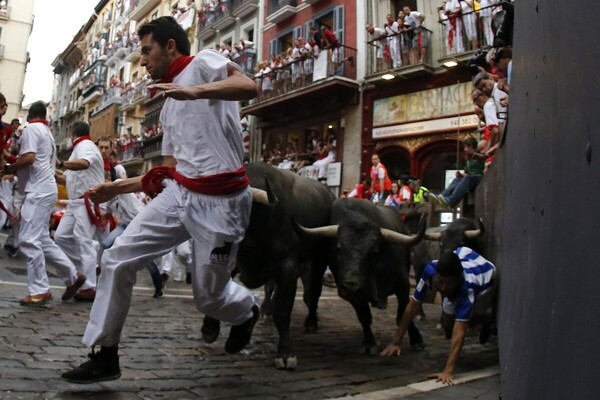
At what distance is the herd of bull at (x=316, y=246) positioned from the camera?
16.0 feet

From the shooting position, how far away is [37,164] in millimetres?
6688

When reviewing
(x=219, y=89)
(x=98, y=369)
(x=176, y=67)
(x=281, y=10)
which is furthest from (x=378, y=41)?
(x=98, y=369)

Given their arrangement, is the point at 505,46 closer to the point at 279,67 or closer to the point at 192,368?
the point at 192,368

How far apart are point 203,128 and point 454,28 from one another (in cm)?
1549

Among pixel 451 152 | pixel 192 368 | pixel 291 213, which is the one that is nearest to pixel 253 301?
pixel 192 368

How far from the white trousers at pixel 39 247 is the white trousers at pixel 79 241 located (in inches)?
10.1

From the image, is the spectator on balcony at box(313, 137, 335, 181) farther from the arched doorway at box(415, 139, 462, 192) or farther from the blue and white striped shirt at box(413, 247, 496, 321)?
the blue and white striped shirt at box(413, 247, 496, 321)

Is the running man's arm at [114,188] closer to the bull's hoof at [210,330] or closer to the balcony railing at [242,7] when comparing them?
the bull's hoof at [210,330]

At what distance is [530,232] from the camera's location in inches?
94.4

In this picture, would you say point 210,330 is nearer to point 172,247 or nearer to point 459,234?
point 172,247

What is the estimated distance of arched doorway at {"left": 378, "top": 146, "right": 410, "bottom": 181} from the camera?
1950 cm

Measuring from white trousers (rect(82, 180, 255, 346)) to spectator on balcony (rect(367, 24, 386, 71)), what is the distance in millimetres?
16922

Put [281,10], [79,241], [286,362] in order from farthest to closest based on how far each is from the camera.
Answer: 1. [281,10]
2. [79,241]
3. [286,362]

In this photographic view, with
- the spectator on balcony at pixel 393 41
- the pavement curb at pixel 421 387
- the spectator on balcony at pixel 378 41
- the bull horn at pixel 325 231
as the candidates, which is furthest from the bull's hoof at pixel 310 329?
the spectator on balcony at pixel 378 41
